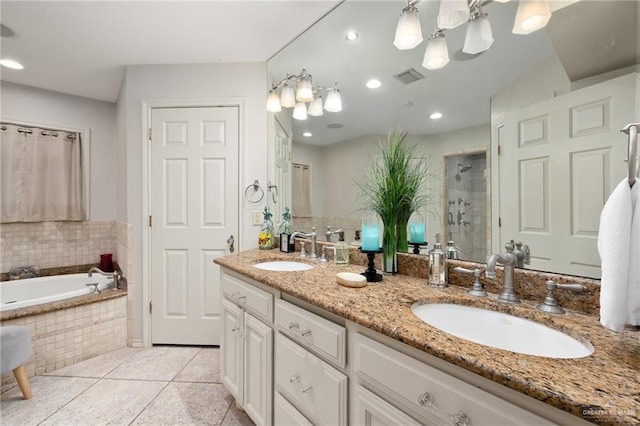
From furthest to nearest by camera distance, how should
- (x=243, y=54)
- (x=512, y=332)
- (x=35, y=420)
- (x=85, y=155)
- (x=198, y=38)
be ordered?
(x=85, y=155), (x=243, y=54), (x=198, y=38), (x=35, y=420), (x=512, y=332)

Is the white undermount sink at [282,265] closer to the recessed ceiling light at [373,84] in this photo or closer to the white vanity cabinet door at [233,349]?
the white vanity cabinet door at [233,349]

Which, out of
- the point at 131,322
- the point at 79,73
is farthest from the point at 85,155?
the point at 131,322

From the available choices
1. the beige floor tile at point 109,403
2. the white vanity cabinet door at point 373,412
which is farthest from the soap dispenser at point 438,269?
the beige floor tile at point 109,403

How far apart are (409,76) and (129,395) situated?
8.35 ft

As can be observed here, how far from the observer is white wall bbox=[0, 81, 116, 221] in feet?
9.42

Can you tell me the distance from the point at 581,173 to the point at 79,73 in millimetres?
3787

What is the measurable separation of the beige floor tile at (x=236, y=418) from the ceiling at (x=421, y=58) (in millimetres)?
1759

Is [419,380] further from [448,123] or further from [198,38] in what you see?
[198,38]

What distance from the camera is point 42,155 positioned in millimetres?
2973

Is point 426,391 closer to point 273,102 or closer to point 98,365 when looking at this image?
point 273,102

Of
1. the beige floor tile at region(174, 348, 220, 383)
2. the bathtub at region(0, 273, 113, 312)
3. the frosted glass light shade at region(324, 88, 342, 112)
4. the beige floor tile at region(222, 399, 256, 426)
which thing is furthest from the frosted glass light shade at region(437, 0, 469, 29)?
the bathtub at region(0, 273, 113, 312)

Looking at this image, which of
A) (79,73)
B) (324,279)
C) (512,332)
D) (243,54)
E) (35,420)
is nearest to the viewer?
(512,332)

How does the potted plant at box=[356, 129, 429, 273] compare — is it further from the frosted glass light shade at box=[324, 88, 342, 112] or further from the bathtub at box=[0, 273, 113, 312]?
the bathtub at box=[0, 273, 113, 312]

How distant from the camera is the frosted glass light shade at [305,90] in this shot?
193 centimetres
